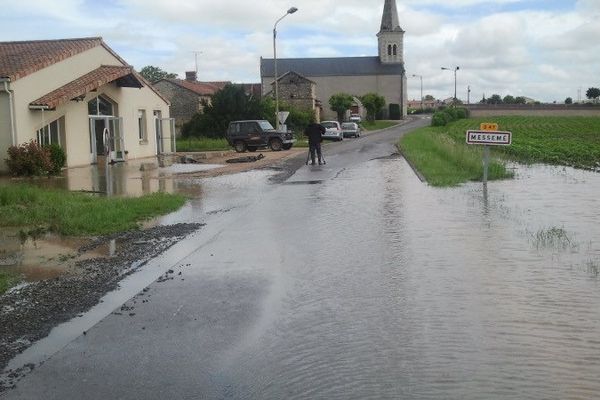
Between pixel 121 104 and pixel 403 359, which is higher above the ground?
pixel 121 104

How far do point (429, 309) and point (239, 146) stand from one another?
1385 inches

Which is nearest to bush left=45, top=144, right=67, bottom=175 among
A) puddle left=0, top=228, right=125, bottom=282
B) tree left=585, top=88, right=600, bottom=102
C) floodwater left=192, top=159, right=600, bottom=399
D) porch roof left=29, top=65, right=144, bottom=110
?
porch roof left=29, top=65, right=144, bottom=110

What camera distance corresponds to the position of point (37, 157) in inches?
973

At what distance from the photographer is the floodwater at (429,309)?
5.13m

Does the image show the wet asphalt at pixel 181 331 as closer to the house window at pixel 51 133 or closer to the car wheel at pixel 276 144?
the house window at pixel 51 133

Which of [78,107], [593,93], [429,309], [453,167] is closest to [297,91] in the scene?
[78,107]

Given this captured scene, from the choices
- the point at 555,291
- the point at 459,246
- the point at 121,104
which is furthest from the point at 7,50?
the point at 555,291

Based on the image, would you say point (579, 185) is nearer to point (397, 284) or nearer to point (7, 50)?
point (397, 284)

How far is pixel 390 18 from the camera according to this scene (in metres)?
122

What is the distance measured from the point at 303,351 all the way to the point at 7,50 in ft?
95.7

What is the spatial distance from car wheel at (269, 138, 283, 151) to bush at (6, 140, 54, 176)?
1818 centimetres

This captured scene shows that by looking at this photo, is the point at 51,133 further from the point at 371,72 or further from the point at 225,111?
the point at 371,72

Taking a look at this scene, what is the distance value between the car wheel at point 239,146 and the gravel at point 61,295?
99.1 ft

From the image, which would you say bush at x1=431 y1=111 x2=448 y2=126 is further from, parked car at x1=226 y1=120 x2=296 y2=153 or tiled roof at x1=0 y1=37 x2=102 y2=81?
tiled roof at x1=0 y1=37 x2=102 y2=81
